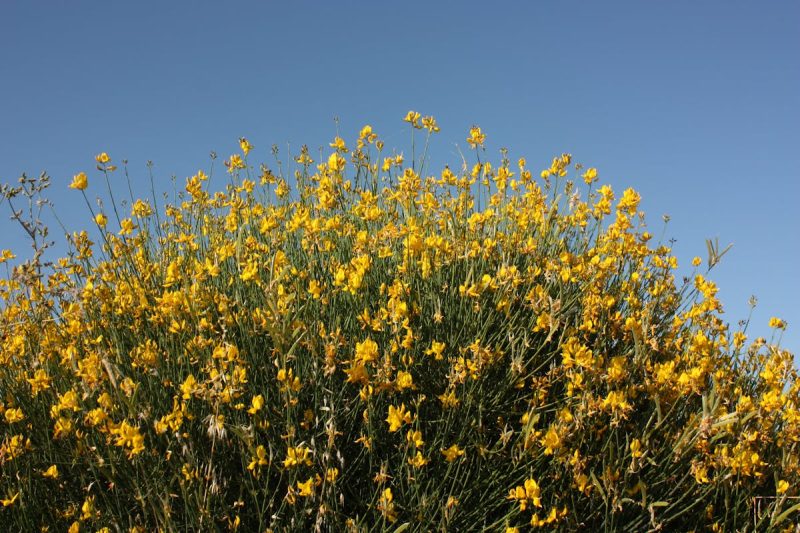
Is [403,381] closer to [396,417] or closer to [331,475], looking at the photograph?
[396,417]

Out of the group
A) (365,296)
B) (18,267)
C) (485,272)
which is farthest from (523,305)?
(18,267)

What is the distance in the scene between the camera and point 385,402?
2.45 m

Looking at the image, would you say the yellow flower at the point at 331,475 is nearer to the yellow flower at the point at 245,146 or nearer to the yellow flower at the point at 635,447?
the yellow flower at the point at 635,447

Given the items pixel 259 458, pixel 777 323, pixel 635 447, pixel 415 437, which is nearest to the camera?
pixel 259 458

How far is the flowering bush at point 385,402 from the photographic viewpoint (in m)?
2.19

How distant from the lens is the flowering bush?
2.19 metres

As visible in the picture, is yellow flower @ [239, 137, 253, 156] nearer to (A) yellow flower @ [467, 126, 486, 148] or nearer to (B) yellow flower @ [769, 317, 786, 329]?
(A) yellow flower @ [467, 126, 486, 148]

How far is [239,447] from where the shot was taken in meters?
2.26

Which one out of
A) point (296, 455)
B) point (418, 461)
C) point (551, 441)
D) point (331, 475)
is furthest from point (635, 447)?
point (296, 455)

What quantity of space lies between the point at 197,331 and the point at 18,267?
0.68 meters

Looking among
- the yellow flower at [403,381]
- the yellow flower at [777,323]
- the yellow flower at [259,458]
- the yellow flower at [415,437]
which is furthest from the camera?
the yellow flower at [777,323]

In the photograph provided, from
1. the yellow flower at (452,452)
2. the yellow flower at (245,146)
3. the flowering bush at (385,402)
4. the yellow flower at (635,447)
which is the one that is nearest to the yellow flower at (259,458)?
the flowering bush at (385,402)

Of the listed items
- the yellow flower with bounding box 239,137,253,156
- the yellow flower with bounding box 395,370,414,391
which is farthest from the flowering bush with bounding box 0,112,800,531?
the yellow flower with bounding box 239,137,253,156

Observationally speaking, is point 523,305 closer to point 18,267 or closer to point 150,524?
point 150,524
